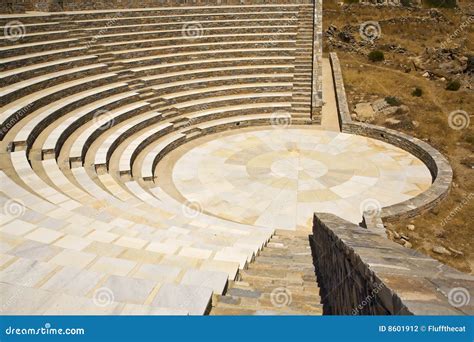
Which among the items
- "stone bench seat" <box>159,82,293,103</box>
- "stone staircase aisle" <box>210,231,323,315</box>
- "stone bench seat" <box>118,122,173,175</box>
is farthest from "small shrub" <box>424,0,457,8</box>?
"stone staircase aisle" <box>210,231,323,315</box>

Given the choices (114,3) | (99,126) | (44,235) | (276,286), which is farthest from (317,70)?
(44,235)

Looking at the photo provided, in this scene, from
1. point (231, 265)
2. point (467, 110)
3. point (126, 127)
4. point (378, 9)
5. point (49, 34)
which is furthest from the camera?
point (378, 9)

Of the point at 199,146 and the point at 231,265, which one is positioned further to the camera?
the point at 199,146

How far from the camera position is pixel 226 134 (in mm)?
19094

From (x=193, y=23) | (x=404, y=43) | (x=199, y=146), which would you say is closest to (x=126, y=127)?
(x=199, y=146)

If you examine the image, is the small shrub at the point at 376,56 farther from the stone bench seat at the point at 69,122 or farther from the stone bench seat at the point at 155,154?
the stone bench seat at the point at 69,122

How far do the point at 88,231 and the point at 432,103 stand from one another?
21687mm

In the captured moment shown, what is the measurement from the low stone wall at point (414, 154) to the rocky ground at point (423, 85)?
0.37 m

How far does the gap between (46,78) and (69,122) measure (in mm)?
3387

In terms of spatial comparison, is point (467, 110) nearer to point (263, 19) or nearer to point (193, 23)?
point (263, 19)

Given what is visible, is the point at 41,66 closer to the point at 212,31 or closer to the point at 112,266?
the point at 212,31

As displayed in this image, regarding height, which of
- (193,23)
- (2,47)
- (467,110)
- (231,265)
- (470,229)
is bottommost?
(470,229)

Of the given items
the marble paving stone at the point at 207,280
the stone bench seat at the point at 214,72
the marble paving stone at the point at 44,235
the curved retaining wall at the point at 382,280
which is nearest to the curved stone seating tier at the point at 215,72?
the stone bench seat at the point at 214,72

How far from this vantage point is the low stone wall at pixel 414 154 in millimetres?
12445
